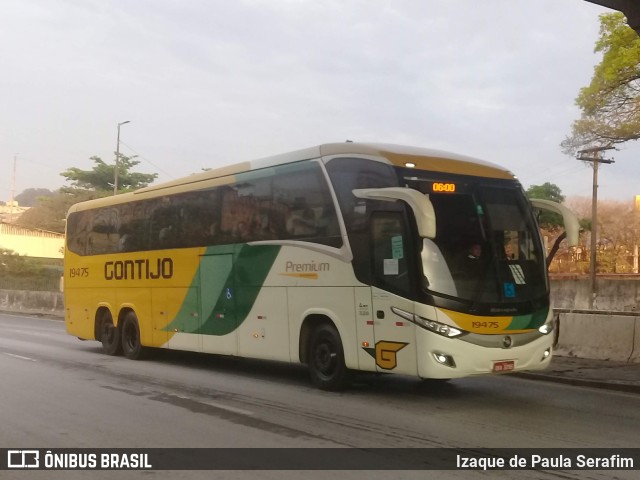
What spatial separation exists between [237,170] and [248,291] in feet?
7.31

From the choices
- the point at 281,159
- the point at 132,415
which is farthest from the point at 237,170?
the point at 132,415

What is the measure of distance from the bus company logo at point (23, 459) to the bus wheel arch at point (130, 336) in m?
8.35

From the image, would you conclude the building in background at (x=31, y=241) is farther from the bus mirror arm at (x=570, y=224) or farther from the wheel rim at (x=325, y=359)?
the bus mirror arm at (x=570, y=224)

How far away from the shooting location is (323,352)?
34.5 ft

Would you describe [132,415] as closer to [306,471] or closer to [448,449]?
[306,471]

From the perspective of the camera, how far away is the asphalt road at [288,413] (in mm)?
7016

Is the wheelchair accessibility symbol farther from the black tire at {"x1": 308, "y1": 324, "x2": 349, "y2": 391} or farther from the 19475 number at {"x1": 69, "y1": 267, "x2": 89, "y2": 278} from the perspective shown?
the 19475 number at {"x1": 69, "y1": 267, "x2": 89, "y2": 278}

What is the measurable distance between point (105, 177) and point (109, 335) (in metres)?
42.1

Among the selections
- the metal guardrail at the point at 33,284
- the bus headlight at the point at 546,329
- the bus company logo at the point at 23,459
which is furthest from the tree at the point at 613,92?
the metal guardrail at the point at 33,284

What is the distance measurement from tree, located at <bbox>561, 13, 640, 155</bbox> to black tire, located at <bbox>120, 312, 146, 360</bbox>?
17896 millimetres

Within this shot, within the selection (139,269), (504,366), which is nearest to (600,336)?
(504,366)

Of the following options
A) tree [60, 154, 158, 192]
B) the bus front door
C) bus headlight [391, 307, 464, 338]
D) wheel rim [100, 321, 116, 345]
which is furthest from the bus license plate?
tree [60, 154, 158, 192]

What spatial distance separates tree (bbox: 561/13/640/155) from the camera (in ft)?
76.2

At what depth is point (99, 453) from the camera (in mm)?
6625
